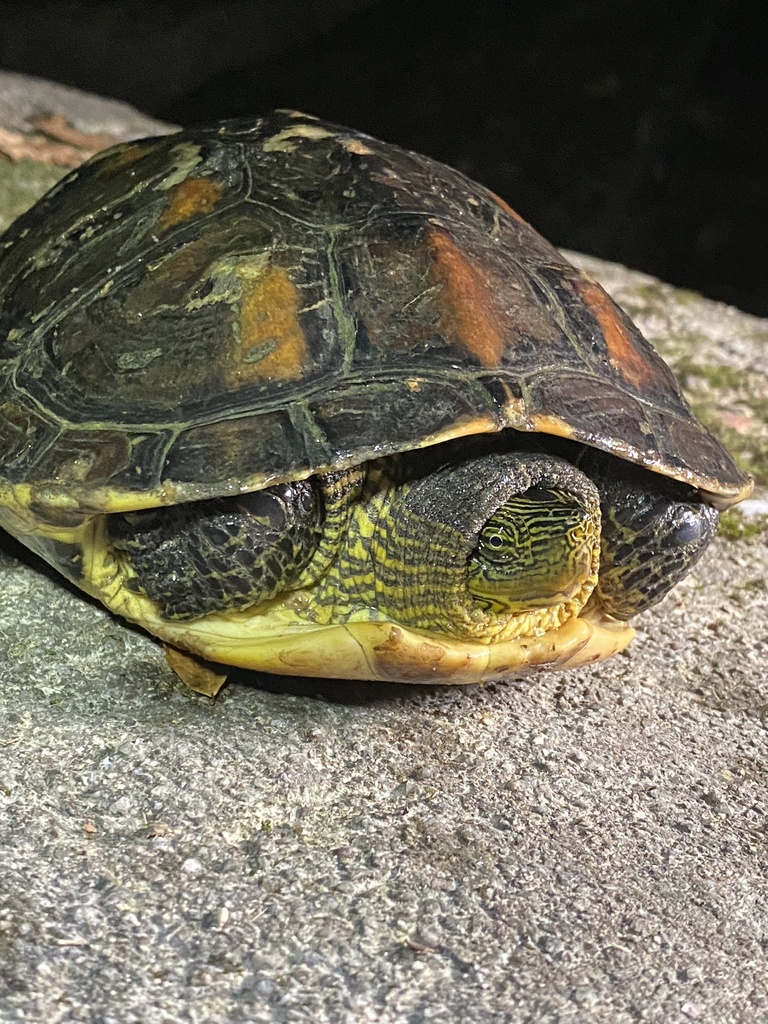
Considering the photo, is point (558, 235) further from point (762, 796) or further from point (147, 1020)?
point (147, 1020)

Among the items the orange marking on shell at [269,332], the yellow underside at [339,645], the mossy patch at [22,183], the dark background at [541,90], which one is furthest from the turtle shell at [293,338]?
the dark background at [541,90]

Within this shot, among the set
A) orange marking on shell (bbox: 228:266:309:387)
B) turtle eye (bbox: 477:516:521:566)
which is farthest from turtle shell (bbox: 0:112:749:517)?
turtle eye (bbox: 477:516:521:566)

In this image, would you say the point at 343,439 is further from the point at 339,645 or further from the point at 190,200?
the point at 190,200

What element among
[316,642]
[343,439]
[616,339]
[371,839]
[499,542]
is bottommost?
[371,839]

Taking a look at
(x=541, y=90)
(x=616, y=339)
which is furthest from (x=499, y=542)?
(x=541, y=90)

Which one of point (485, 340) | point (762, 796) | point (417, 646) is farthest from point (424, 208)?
point (762, 796)

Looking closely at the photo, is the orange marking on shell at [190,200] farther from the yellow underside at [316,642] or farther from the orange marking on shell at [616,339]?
the orange marking on shell at [616,339]

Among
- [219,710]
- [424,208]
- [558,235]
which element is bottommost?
[558,235]
